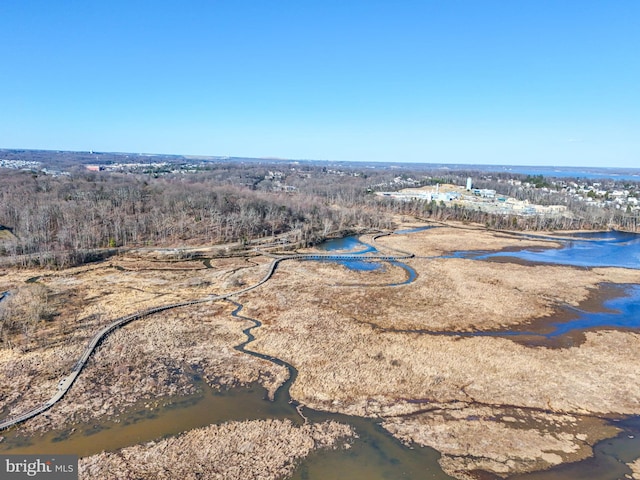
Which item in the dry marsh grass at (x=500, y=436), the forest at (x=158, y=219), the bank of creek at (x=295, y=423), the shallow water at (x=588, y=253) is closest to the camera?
the bank of creek at (x=295, y=423)

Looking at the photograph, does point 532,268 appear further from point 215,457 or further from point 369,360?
point 215,457

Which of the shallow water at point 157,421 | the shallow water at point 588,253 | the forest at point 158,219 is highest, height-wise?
the forest at point 158,219

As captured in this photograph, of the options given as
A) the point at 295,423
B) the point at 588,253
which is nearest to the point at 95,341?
the point at 295,423

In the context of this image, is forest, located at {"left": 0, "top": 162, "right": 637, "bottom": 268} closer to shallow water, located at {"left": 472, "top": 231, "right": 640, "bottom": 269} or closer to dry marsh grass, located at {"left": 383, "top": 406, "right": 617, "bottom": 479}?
shallow water, located at {"left": 472, "top": 231, "right": 640, "bottom": 269}

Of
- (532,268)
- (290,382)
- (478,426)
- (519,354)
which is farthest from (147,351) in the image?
(532,268)

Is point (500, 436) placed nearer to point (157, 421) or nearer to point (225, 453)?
point (225, 453)

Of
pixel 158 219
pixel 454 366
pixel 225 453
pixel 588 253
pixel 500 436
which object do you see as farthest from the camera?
pixel 158 219

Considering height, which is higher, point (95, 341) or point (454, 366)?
point (95, 341)

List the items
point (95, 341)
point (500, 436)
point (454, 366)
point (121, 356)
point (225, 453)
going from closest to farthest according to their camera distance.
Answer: point (225, 453) < point (500, 436) < point (454, 366) < point (121, 356) < point (95, 341)

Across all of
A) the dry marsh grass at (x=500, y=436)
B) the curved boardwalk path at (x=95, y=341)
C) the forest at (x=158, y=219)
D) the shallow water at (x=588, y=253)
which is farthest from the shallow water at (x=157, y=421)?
the shallow water at (x=588, y=253)

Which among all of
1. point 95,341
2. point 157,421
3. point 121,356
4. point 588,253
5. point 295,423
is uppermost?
point 588,253

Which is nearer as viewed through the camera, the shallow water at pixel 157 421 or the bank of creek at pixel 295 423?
the bank of creek at pixel 295 423

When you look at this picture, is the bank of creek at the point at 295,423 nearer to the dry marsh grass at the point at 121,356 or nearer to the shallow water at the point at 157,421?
the shallow water at the point at 157,421

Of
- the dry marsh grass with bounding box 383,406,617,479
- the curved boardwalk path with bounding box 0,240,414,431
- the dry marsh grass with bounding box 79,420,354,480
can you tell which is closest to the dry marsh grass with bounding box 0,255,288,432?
the curved boardwalk path with bounding box 0,240,414,431
